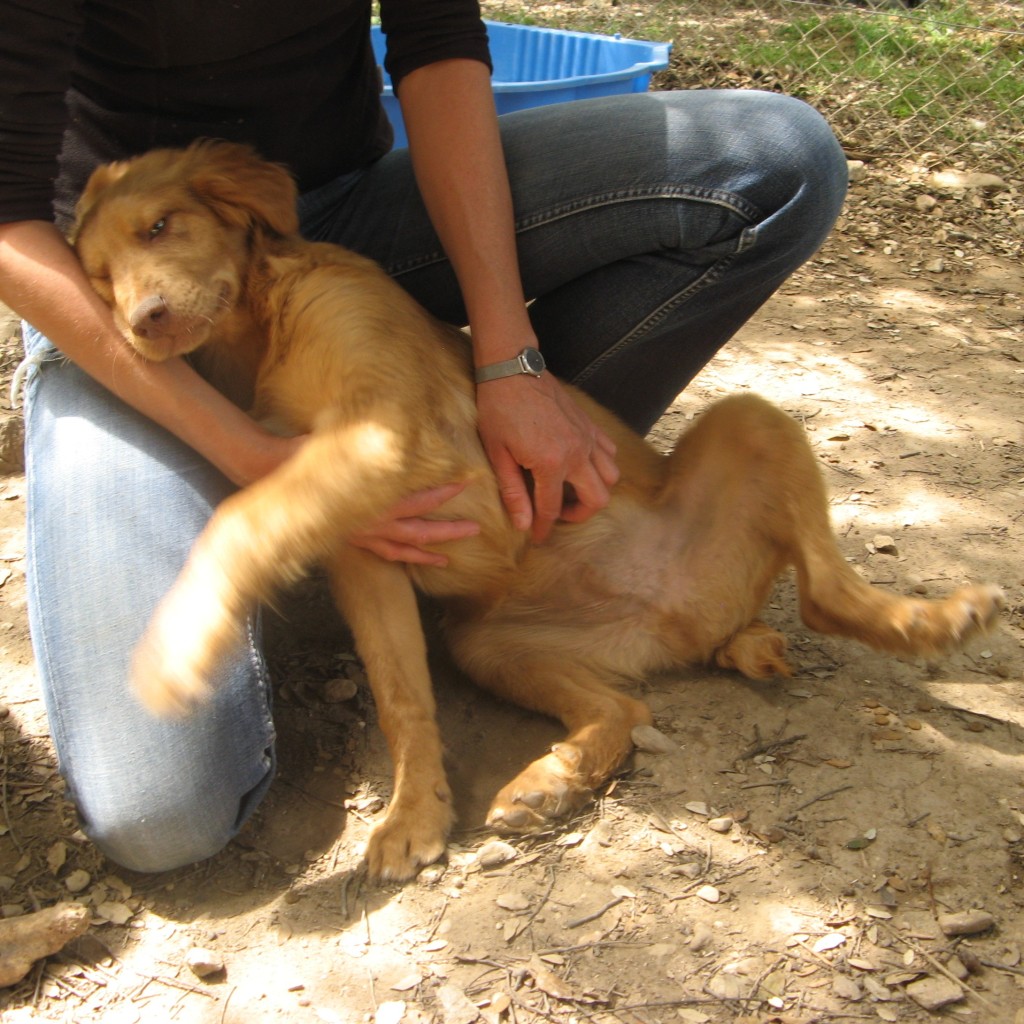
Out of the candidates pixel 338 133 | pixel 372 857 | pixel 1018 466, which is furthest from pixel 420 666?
pixel 1018 466

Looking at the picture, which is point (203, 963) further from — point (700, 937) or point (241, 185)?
point (241, 185)

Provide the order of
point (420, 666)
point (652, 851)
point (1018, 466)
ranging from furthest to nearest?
point (1018, 466) < point (420, 666) < point (652, 851)

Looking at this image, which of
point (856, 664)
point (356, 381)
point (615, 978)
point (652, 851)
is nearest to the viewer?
point (615, 978)

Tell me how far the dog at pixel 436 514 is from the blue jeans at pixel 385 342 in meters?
0.23

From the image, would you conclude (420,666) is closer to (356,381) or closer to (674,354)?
(356,381)

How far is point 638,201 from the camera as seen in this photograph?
9.39 feet

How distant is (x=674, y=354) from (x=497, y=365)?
0.73 m

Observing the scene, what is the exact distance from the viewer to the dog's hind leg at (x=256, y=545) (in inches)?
83.3

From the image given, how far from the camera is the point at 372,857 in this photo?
2.33 m

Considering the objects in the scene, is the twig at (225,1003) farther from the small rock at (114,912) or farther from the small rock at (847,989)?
the small rock at (847,989)

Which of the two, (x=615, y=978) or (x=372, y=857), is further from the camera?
(x=372, y=857)

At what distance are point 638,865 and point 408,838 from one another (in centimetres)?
50

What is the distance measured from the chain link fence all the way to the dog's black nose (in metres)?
5.27

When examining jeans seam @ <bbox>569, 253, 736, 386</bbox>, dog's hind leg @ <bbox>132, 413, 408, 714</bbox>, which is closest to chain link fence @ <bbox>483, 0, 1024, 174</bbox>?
jeans seam @ <bbox>569, 253, 736, 386</bbox>
